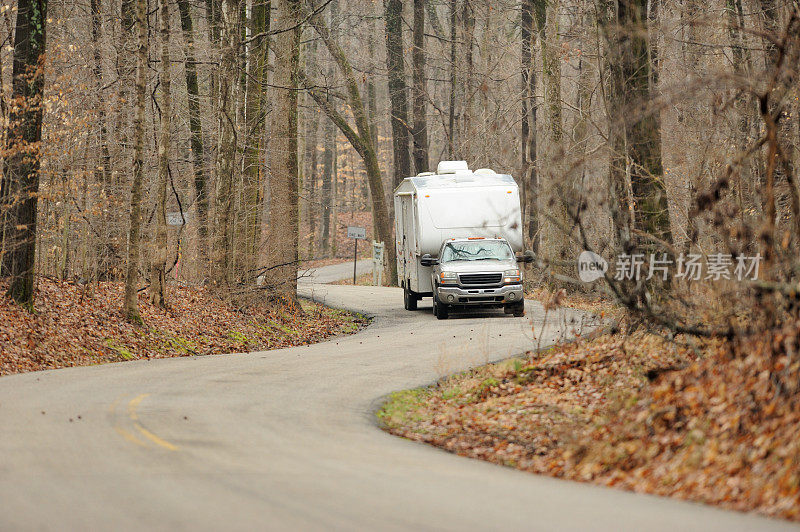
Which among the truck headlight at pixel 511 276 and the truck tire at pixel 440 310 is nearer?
the truck headlight at pixel 511 276

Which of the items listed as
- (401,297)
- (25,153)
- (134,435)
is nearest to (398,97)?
(401,297)

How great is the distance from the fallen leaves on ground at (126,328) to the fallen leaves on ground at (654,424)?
7.34 metres

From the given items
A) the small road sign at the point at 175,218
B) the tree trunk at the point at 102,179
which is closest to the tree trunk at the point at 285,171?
the small road sign at the point at 175,218

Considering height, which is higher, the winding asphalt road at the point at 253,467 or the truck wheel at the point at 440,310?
the winding asphalt road at the point at 253,467

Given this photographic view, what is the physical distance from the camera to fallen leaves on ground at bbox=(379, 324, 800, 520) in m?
7.13

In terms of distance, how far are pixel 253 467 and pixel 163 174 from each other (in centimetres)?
1442

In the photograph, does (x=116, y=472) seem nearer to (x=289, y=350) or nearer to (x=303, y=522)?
(x=303, y=522)

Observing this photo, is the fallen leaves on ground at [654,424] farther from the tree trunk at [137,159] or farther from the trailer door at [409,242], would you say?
the trailer door at [409,242]

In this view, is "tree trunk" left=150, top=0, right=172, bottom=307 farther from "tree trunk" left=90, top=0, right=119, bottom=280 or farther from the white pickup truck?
the white pickup truck

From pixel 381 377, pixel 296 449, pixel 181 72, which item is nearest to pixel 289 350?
pixel 381 377

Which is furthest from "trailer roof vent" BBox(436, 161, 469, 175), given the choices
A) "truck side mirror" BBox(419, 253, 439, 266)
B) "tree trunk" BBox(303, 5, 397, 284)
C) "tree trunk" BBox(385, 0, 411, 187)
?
"tree trunk" BBox(385, 0, 411, 187)

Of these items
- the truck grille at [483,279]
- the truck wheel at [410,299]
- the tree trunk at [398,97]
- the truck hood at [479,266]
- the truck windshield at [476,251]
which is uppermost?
the tree trunk at [398,97]

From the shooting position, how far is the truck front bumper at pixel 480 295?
79.6 ft

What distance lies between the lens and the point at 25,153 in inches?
713
